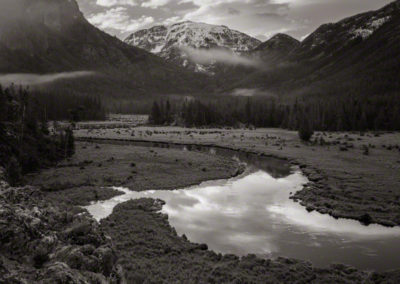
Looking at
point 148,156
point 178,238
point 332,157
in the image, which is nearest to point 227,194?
point 178,238

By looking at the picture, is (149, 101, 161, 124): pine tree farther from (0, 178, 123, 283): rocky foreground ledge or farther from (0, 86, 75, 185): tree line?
(0, 178, 123, 283): rocky foreground ledge

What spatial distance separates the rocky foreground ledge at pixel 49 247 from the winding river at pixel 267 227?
1417 centimetres

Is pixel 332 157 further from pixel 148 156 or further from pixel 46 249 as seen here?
pixel 46 249

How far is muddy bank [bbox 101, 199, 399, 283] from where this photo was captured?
62.0ft

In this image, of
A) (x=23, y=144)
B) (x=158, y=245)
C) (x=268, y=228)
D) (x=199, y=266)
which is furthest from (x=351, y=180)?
(x=23, y=144)

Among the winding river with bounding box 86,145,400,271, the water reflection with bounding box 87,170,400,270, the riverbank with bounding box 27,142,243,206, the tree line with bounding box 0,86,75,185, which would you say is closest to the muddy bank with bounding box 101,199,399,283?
the winding river with bounding box 86,145,400,271

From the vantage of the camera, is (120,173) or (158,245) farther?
(120,173)

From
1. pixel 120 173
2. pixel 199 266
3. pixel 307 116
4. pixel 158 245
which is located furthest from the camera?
pixel 307 116

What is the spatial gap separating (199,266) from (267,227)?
35.5 feet

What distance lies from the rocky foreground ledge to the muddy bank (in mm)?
5957

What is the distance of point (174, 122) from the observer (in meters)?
A: 186

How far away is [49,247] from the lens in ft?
32.9

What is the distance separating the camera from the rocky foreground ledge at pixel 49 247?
27.1 ft

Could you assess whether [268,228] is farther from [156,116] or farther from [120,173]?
[156,116]
